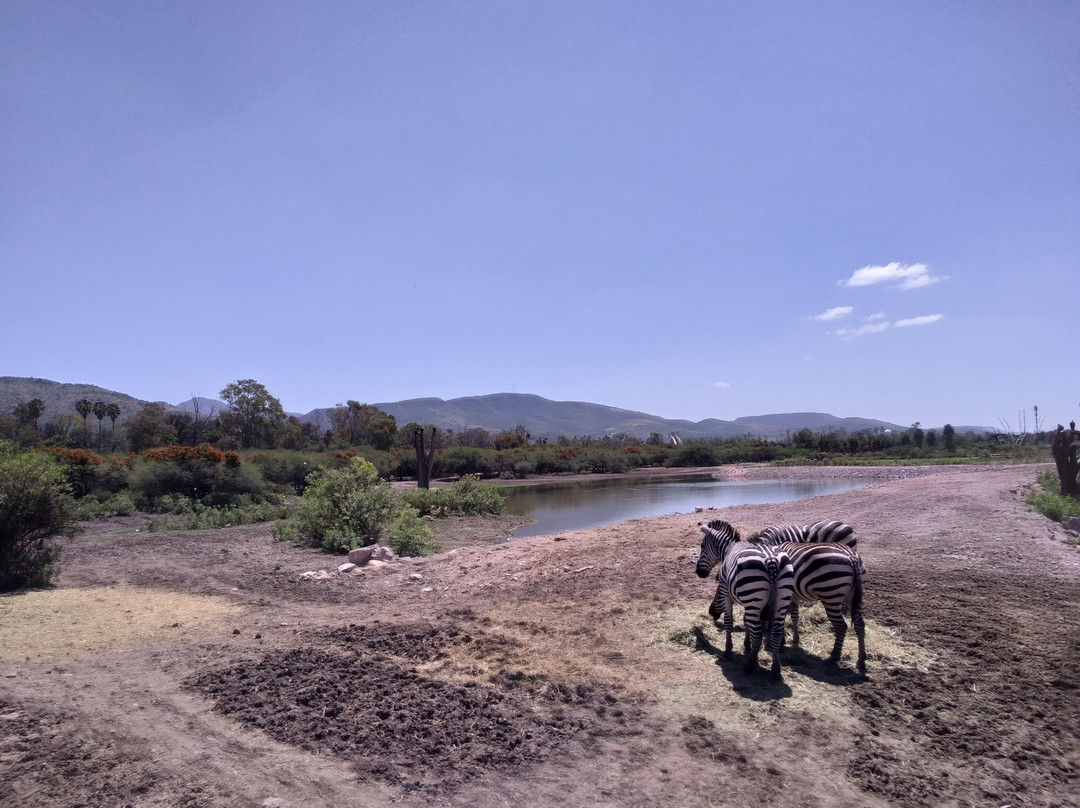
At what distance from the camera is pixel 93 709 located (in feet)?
17.0

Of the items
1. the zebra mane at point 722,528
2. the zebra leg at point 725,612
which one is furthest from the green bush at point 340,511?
the zebra leg at point 725,612

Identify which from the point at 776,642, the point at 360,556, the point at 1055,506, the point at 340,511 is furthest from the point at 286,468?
the point at 1055,506

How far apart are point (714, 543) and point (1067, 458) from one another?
15.4m

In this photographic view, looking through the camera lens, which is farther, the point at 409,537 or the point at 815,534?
the point at 409,537

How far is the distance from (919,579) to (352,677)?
28.0 ft

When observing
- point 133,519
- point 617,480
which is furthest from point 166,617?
point 617,480

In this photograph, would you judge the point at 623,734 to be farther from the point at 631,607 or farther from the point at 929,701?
the point at 631,607

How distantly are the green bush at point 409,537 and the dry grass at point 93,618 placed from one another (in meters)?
4.94

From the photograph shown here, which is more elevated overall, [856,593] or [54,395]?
[54,395]

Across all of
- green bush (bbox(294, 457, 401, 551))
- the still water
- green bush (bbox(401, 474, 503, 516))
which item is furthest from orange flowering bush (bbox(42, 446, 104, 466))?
the still water

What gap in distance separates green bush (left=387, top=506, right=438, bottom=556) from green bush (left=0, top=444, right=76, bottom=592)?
20.3 feet

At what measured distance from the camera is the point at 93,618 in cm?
809

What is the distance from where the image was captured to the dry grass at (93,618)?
6969mm

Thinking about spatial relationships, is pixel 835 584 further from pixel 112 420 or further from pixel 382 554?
pixel 112 420
